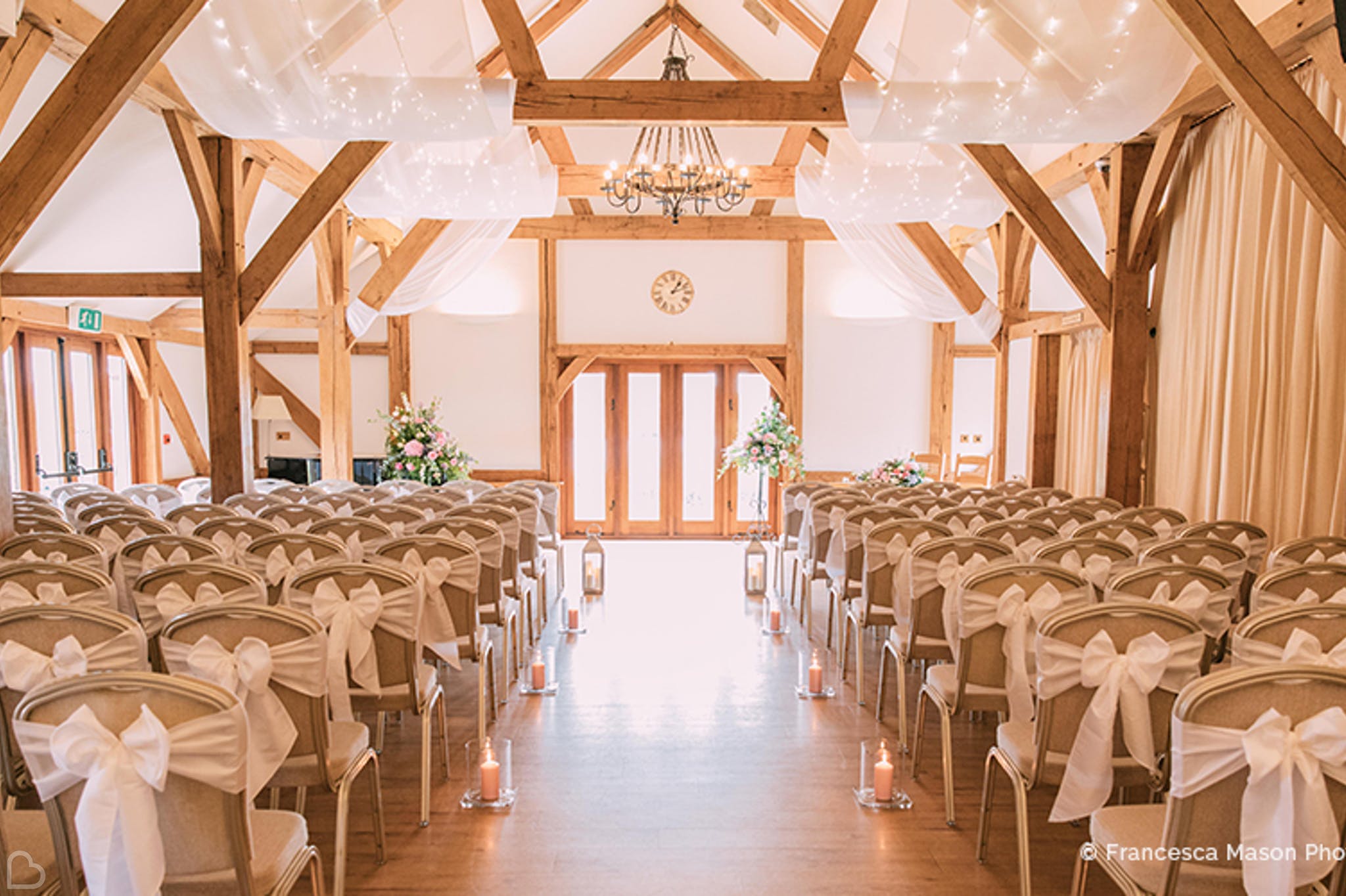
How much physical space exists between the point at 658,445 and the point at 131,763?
988 centimetres

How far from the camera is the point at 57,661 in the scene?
2.26m

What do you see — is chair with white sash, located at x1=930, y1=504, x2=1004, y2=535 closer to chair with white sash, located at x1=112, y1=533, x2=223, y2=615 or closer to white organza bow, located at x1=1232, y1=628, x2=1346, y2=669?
white organza bow, located at x1=1232, y1=628, x2=1346, y2=669

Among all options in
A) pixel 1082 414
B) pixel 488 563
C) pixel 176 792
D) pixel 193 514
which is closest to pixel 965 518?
pixel 488 563

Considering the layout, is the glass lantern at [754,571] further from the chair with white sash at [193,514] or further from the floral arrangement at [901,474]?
the chair with white sash at [193,514]

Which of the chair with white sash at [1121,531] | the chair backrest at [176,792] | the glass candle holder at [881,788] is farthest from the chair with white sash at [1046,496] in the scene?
the chair backrest at [176,792]

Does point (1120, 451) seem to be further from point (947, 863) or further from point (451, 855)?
point (451, 855)

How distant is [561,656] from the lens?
5602mm

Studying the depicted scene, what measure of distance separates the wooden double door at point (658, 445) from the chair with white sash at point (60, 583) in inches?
335

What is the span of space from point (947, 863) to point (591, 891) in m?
1.33

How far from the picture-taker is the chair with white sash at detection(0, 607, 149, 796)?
2271 millimetres

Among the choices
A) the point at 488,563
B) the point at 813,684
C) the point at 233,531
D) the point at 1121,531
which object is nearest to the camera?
the point at 233,531

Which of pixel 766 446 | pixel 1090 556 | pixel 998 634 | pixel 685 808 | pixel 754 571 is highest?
pixel 766 446

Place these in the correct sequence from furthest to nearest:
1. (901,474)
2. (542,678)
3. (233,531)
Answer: (901,474) < (542,678) < (233,531)

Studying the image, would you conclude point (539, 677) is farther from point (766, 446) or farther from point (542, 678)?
point (766, 446)
